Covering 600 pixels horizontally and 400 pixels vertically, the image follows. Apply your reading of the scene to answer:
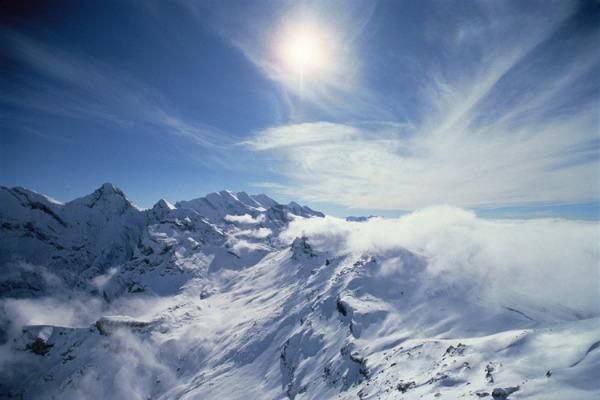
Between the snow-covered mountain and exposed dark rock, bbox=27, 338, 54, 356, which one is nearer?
the snow-covered mountain

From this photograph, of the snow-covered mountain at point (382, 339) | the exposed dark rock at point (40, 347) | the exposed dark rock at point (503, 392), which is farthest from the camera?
the exposed dark rock at point (40, 347)

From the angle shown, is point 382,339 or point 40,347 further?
point 40,347

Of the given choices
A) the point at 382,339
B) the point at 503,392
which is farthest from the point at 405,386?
the point at 382,339

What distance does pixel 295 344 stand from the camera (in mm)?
108812

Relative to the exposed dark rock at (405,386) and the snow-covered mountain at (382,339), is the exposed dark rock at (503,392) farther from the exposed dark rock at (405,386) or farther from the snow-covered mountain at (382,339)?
the exposed dark rock at (405,386)

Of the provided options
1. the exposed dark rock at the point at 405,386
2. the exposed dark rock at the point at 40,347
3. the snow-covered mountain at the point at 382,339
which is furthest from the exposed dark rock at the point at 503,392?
the exposed dark rock at the point at 40,347

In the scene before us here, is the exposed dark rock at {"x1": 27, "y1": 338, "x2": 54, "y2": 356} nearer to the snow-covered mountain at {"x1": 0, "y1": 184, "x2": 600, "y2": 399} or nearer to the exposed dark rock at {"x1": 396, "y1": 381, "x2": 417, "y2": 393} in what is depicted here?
the snow-covered mountain at {"x1": 0, "y1": 184, "x2": 600, "y2": 399}

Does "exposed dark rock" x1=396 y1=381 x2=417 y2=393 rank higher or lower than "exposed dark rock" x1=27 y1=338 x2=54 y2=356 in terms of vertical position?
higher

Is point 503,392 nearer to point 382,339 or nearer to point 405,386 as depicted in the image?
point 405,386

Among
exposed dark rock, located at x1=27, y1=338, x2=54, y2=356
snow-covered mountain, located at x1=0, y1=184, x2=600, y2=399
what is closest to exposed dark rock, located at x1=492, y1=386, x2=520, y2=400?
snow-covered mountain, located at x1=0, y1=184, x2=600, y2=399

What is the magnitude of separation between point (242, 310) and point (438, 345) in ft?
519

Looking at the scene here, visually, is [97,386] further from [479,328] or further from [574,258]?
[574,258]

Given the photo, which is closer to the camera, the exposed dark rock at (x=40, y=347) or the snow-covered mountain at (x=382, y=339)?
the snow-covered mountain at (x=382, y=339)

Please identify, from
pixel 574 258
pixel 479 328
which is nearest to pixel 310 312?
pixel 479 328
